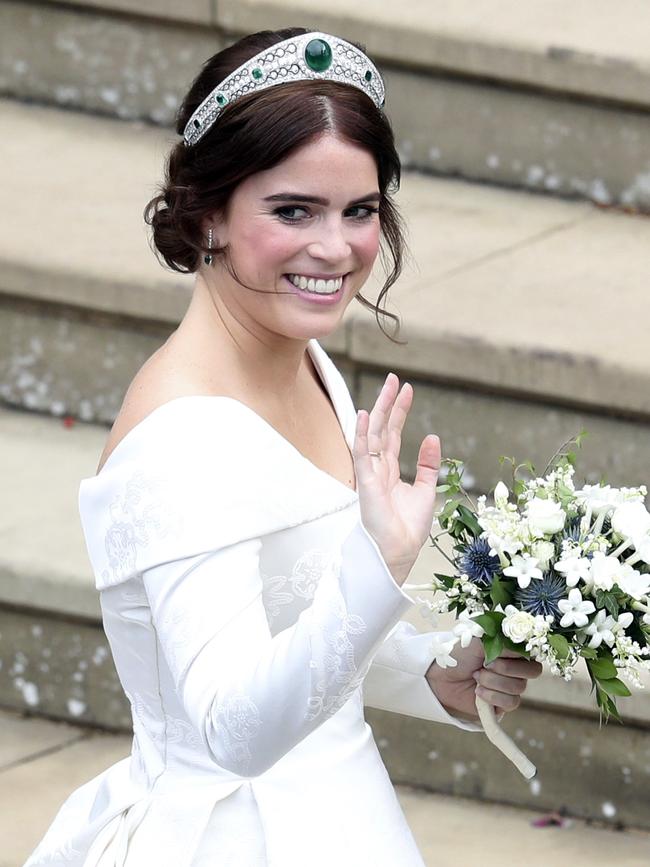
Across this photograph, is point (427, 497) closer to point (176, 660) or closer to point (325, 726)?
point (176, 660)

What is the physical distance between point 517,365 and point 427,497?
1.81m

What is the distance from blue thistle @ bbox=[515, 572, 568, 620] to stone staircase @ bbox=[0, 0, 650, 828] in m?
1.29

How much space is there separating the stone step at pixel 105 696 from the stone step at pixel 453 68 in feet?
4.19

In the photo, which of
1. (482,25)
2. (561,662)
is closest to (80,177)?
(482,25)

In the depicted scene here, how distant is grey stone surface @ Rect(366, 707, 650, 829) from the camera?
3.48 meters

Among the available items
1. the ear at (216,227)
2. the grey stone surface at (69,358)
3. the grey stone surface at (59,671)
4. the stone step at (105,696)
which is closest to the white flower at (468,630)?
the ear at (216,227)

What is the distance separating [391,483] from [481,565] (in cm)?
29

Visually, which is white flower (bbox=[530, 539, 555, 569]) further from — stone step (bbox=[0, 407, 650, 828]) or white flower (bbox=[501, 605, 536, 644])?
stone step (bbox=[0, 407, 650, 828])

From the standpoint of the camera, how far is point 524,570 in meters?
2.15

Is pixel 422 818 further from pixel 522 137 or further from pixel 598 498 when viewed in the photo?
pixel 522 137

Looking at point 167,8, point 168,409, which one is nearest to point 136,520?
point 168,409

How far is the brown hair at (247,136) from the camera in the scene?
7.10ft

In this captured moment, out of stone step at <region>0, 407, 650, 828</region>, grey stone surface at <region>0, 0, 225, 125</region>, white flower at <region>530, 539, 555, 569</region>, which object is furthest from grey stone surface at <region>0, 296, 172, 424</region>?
white flower at <region>530, 539, 555, 569</region>

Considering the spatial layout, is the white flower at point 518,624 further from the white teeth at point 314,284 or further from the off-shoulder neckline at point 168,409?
the white teeth at point 314,284
